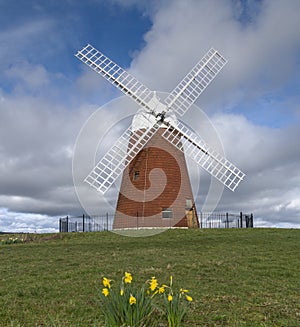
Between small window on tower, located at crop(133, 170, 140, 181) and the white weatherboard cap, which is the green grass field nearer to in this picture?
small window on tower, located at crop(133, 170, 140, 181)

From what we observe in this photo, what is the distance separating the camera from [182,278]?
35.0ft

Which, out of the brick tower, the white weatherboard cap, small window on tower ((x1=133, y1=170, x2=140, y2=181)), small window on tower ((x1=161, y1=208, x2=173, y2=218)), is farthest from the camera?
the white weatherboard cap

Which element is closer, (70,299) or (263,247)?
(70,299)

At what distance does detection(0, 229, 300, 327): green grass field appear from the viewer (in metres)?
7.25

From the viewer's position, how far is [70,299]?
27.9 feet

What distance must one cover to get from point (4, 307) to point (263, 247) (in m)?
11.7

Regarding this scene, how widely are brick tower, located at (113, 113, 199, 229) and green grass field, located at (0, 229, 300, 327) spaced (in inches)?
141

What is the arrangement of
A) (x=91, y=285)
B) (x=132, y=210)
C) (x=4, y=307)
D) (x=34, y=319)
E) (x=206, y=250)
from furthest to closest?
1. (x=132, y=210)
2. (x=206, y=250)
3. (x=91, y=285)
4. (x=4, y=307)
5. (x=34, y=319)

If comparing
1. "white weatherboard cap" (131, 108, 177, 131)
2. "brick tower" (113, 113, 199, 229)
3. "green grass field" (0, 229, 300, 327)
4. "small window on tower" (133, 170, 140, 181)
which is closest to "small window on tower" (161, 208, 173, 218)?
"brick tower" (113, 113, 199, 229)

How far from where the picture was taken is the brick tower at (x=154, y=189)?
77.8 ft

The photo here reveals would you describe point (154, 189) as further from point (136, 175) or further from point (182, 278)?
point (182, 278)

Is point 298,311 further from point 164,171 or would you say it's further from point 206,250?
point 164,171

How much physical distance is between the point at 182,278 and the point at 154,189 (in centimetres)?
1336

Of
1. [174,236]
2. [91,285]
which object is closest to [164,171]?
[174,236]
